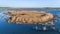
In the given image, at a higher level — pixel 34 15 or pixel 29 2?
pixel 29 2

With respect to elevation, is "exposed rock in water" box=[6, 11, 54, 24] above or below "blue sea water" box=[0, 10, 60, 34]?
above

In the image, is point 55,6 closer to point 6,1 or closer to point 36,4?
point 36,4

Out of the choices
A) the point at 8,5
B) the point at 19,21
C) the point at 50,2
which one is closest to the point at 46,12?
the point at 50,2

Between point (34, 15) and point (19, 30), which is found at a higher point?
point (34, 15)

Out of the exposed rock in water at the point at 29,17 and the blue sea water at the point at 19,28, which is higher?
the exposed rock in water at the point at 29,17

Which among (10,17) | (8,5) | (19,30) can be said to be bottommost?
(19,30)

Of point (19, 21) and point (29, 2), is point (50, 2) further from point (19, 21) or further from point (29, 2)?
point (19, 21)

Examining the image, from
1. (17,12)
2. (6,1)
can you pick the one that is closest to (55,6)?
(17,12)

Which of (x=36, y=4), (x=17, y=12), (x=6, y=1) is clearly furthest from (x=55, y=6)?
(x=6, y=1)
